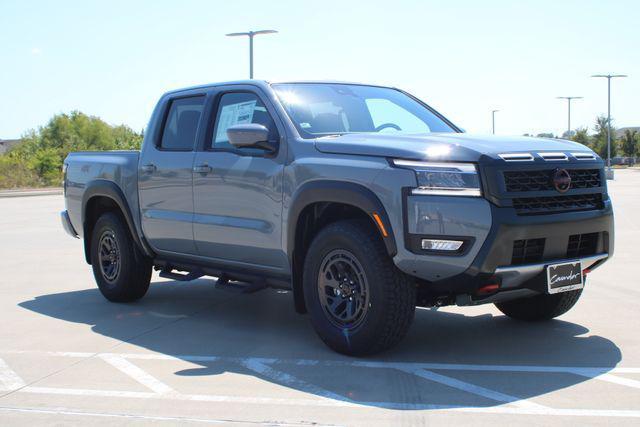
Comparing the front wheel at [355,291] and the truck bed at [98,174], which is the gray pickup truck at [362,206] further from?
the truck bed at [98,174]

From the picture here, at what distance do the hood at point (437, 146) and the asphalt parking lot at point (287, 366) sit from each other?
4.29ft

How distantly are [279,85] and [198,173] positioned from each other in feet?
3.13

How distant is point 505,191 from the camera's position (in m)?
4.75

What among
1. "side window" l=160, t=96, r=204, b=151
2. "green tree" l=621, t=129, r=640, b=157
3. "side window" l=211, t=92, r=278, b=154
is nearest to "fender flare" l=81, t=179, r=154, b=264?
"side window" l=160, t=96, r=204, b=151

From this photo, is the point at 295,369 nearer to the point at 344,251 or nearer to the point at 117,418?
the point at 344,251

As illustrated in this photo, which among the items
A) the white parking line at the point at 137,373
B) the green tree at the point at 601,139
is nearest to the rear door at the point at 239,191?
the white parking line at the point at 137,373

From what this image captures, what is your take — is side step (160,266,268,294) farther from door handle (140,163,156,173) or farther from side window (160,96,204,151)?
side window (160,96,204,151)

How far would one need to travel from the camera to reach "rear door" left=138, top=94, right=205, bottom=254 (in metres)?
6.66

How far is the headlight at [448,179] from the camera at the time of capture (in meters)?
4.74

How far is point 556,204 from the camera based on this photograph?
5.06 m

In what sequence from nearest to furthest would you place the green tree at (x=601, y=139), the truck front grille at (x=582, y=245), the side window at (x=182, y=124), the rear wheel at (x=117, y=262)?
the truck front grille at (x=582, y=245)
the side window at (x=182, y=124)
the rear wheel at (x=117, y=262)
the green tree at (x=601, y=139)

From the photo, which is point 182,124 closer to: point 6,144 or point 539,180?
point 539,180

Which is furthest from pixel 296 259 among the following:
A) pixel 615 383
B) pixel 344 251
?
pixel 615 383

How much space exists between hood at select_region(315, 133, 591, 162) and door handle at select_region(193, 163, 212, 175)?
120 cm
